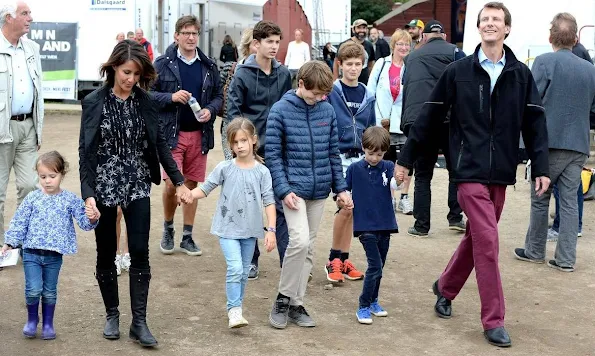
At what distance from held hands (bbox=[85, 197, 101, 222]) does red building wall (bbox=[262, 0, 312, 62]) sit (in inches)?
918

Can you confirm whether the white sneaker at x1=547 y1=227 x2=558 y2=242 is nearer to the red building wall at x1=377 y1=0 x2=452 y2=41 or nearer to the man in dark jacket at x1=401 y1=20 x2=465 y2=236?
the man in dark jacket at x1=401 y1=20 x2=465 y2=236

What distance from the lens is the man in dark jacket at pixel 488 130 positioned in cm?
632

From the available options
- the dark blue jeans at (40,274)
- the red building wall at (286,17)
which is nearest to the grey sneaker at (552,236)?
the dark blue jeans at (40,274)

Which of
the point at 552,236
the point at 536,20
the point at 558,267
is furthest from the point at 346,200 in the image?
the point at 536,20

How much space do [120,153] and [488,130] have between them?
88.4 inches

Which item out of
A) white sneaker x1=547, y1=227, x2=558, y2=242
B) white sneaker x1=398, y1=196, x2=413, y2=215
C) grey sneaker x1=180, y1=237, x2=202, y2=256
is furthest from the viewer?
white sneaker x1=398, y1=196, x2=413, y2=215

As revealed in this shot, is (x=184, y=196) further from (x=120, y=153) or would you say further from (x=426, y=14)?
(x=426, y=14)

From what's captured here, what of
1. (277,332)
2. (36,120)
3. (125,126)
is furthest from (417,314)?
(36,120)

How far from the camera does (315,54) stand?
31781mm

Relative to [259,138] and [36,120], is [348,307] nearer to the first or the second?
[259,138]

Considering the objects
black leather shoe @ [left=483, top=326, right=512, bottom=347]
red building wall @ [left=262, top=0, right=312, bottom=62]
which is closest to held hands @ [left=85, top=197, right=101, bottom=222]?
black leather shoe @ [left=483, top=326, right=512, bottom=347]

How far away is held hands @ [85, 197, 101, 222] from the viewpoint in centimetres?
585

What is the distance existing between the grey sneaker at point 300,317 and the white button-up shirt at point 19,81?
2872 millimetres

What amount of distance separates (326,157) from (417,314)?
126cm
